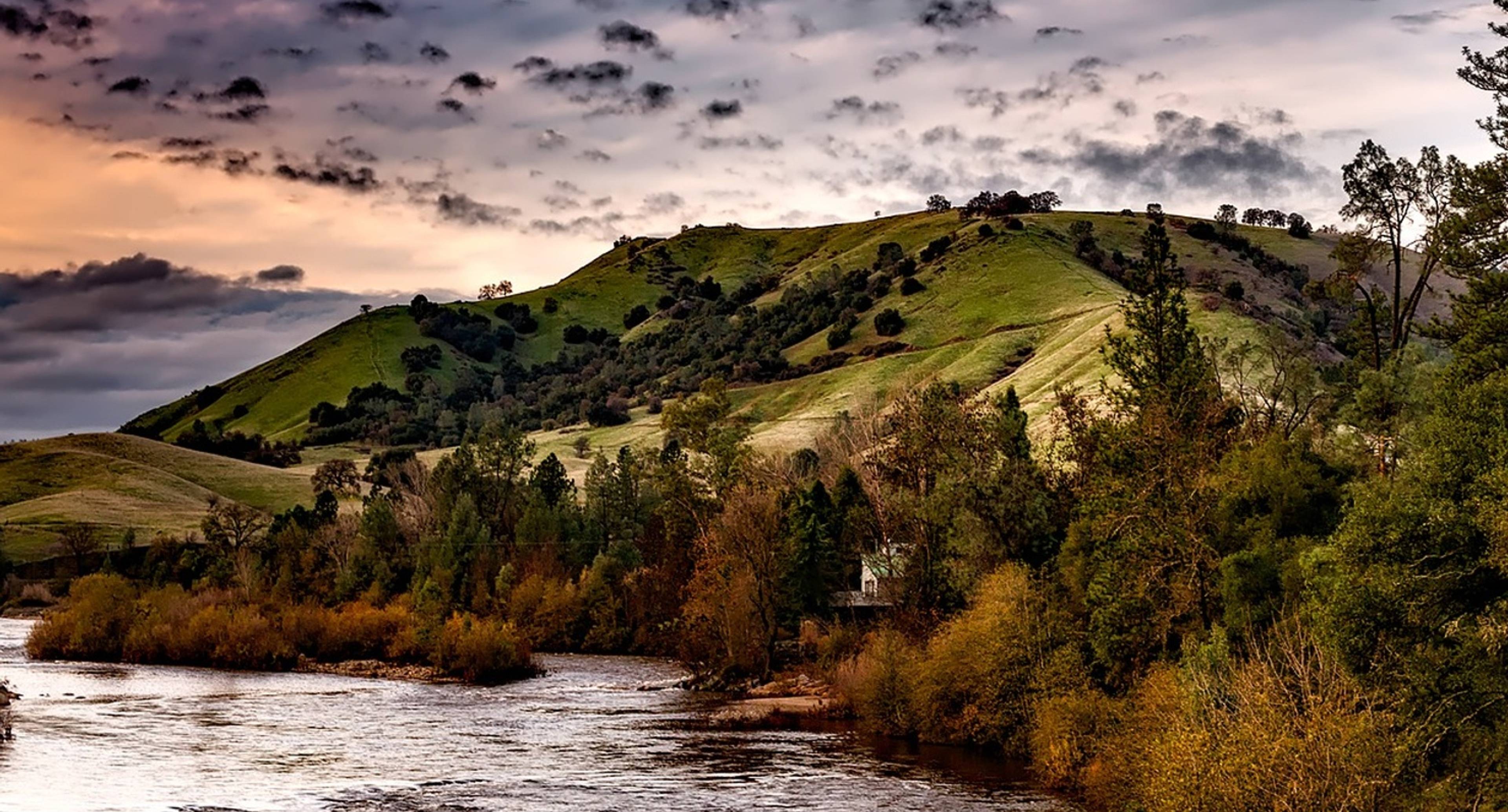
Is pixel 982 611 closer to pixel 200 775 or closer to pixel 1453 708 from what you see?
pixel 1453 708

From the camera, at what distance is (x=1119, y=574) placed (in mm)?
53656

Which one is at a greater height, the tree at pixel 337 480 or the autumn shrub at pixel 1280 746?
the tree at pixel 337 480

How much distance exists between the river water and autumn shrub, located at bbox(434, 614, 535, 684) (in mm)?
9526

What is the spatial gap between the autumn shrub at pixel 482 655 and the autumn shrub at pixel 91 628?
27.9 metres

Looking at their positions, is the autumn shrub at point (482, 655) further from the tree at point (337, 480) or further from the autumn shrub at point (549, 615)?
the tree at point (337, 480)

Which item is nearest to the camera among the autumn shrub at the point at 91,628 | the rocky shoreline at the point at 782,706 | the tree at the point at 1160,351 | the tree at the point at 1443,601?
the tree at the point at 1443,601

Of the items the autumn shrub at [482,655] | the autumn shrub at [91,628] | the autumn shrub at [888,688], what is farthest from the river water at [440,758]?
the autumn shrub at [91,628]

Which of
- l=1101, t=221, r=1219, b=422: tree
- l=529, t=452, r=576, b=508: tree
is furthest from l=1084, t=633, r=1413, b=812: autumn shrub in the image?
Result: l=529, t=452, r=576, b=508: tree

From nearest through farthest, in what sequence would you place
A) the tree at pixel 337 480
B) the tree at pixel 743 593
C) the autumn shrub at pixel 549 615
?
the tree at pixel 743 593
the autumn shrub at pixel 549 615
the tree at pixel 337 480

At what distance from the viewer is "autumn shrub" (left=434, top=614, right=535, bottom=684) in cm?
9050

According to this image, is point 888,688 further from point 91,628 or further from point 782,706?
point 91,628

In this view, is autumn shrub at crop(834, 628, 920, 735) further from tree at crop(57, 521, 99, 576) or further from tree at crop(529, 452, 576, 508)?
tree at crop(57, 521, 99, 576)

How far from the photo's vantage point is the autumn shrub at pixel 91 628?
10194 cm

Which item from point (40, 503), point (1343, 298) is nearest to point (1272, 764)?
Answer: point (1343, 298)
